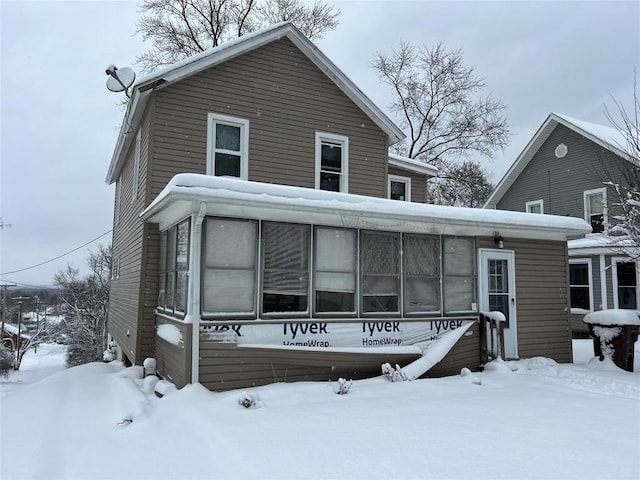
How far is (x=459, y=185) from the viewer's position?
27.5 m

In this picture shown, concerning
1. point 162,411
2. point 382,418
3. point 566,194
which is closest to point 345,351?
point 382,418

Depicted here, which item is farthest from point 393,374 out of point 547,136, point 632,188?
point 547,136

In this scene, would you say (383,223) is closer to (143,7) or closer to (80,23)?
(80,23)

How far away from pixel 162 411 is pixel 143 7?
22645mm

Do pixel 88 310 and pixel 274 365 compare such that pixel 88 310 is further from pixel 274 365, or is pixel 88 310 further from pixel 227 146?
pixel 274 365

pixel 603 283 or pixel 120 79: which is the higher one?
pixel 120 79

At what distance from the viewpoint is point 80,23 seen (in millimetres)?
15375

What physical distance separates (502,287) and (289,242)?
4663 millimetres

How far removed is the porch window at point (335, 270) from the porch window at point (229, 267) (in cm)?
111

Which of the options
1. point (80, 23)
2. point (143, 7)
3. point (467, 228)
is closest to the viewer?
point (467, 228)

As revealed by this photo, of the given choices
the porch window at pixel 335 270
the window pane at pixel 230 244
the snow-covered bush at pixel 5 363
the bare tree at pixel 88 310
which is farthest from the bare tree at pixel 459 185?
the snow-covered bush at pixel 5 363

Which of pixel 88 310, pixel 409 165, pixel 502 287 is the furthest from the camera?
pixel 88 310

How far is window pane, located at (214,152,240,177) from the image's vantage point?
9.48 meters

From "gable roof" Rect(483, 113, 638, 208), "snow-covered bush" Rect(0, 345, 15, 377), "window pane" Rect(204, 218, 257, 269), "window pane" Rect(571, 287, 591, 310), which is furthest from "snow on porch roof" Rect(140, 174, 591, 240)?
"snow-covered bush" Rect(0, 345, 15, 377)
